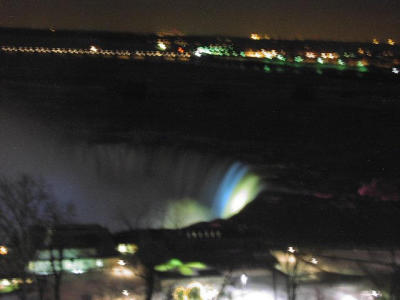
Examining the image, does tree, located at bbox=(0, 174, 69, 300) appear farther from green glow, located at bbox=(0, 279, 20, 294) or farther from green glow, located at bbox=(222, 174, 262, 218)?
green glow, located at bbox=(222, 174, 262, 218)

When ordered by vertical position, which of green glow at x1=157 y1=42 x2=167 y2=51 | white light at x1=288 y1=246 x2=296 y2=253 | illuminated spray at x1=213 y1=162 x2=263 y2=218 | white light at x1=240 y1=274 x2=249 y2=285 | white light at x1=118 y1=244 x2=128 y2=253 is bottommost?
white light at x1=240 y1=274 x2=249 y2=285

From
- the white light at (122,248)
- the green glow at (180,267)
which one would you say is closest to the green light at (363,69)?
the green glow at (180,267)

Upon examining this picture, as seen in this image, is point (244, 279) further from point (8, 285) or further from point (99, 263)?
point (8, 285)

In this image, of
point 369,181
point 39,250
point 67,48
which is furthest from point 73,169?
point 67,48

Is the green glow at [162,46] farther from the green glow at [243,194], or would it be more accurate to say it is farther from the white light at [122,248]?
the white light at [122,248]

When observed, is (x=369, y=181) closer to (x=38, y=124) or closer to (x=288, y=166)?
(x=288, y=166)

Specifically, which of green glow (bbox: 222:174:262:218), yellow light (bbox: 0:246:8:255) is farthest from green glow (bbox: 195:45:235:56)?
yellow light (bbox: 0:246:8:255)

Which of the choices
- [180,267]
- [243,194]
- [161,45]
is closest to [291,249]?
[180,267]
